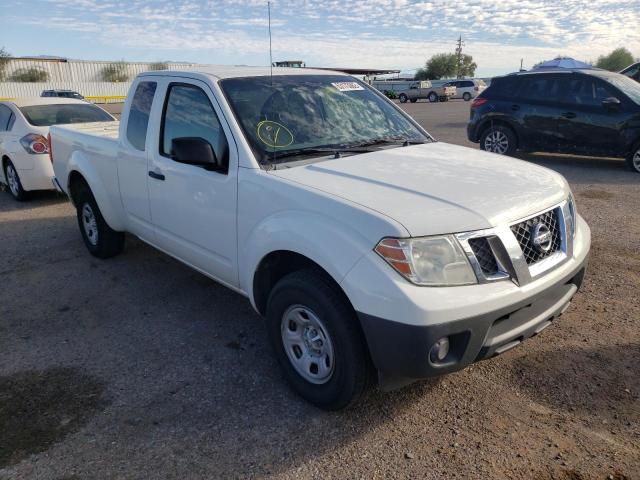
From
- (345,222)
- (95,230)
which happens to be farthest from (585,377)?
(95,230)

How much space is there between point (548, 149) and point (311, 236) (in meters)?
8.89

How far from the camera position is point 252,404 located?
314 cm

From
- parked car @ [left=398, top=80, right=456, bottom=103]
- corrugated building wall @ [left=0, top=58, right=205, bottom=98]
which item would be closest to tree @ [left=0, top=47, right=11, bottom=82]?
corrugated building wall @ [left=0, top=58, right=205, bottom=98]

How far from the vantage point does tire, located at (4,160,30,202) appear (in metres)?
8.31

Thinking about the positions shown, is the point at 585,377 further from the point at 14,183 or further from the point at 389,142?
the point at 14,183

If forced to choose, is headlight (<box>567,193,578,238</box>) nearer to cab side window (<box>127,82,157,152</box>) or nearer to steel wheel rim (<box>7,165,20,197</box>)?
cab side window (<box>127,82,157,152</box>)

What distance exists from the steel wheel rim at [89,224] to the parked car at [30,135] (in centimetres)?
278

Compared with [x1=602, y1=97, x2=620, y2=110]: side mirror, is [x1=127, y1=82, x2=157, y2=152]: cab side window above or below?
above

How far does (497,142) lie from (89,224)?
826 cm

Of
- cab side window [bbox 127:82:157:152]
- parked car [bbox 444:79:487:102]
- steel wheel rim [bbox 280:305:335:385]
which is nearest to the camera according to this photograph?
steel wheel rim [bbox 280:305:335:385]

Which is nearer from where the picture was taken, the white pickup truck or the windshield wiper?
the white pickup truck

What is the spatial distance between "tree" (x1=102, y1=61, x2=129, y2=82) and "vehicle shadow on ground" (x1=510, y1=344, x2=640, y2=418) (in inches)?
2483

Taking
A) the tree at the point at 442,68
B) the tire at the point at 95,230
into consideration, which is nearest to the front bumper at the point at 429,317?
the tire at the point at 95,230

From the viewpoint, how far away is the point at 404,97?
45.6 metres
